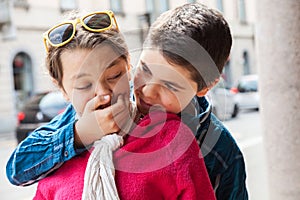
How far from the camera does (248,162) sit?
16.6ft

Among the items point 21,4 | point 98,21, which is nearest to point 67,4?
point 21,4

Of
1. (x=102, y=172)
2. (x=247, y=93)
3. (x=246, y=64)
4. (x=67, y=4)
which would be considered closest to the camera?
(x=102, y=172)

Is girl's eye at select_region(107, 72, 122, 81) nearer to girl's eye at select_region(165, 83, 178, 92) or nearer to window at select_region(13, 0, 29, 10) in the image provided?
girl's eye at select_region(165, 83, 178, 92)

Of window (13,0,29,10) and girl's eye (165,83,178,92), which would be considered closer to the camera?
girl's eye (165,83,178,92)

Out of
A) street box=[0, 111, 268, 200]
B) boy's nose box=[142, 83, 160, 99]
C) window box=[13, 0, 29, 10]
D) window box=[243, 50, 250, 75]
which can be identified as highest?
window box=[13, 0, 29, 10]

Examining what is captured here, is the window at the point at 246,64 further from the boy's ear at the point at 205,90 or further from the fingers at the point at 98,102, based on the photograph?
the fingers at the point at 98,102

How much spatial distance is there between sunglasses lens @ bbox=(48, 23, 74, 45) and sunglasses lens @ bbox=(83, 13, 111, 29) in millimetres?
30

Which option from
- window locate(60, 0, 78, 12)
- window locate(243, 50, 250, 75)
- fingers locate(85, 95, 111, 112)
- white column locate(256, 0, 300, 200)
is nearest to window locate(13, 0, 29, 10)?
window locate(60, 0, 78, 12)

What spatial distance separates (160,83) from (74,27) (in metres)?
0.18

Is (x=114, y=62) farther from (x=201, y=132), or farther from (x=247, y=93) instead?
(x=247, y=93)

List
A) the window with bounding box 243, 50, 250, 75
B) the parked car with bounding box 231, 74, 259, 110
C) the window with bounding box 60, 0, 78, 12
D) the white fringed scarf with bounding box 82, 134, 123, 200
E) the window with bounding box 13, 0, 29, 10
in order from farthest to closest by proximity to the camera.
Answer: the window with bounding box 243, 50, 250, 75 < the parked car with bounding box 231, 74, 259, 110 < the window with bounding box 13, 0, 29, 10 < the window with bounding box 60, 0, 78, 12 < the white fringed scarf with bounding box 82, 134, 123, 200

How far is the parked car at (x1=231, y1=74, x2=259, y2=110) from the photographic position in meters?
11.9

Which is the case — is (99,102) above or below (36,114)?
above

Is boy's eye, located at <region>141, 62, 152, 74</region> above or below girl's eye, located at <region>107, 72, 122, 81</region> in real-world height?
above
